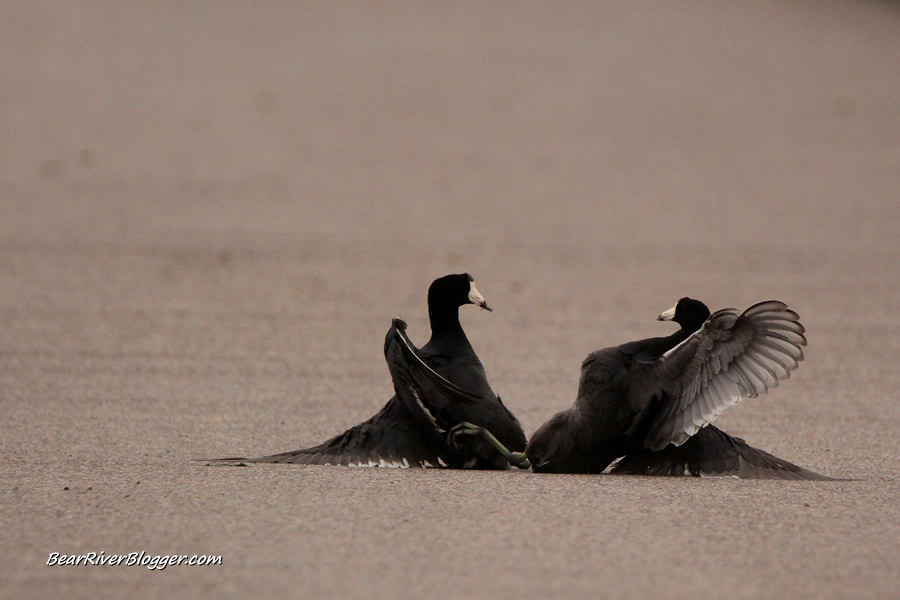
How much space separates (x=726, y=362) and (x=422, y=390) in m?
1.22

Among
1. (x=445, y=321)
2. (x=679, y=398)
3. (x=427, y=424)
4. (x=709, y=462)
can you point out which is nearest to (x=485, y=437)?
(x=427, y=424)

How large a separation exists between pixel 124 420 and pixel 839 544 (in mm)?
3718

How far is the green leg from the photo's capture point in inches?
185

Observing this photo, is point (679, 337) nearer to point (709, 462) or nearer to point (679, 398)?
point (679, 398)

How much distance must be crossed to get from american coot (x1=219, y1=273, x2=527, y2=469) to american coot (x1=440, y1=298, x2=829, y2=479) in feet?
0.28

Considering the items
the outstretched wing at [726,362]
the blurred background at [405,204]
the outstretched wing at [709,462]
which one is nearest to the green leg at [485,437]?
the outstretched wing at [709,462]

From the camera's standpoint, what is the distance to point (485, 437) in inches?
186

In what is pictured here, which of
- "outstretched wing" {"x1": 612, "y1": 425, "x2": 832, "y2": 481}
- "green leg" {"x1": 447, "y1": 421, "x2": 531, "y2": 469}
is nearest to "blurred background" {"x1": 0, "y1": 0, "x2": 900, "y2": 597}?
"outstretched wing" {"x1": 612, "y1": 425, "x2": 832, "y2": 481}

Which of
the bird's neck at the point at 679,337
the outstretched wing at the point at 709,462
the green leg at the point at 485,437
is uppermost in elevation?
the bird's neck at the point at 679,337

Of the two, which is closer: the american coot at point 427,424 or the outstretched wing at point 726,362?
the outstretched wing at point 726,362

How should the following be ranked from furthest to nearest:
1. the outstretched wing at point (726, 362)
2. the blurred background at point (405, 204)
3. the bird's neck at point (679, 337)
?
the blurred background at point (405, 204) → the bird's neck at point (679, 337) → the outstretched wing at point (726, 362)

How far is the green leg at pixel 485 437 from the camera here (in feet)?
15.4

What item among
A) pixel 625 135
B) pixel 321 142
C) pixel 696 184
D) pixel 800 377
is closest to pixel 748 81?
pixel 625 135

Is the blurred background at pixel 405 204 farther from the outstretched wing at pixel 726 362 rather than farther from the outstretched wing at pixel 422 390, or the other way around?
the outstretched wing at pixel 422 390
